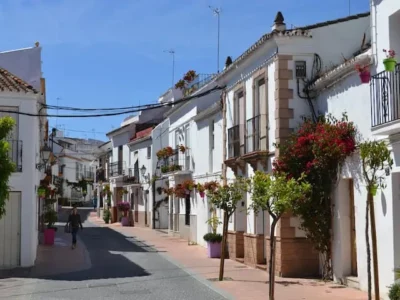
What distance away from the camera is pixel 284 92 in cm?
1600

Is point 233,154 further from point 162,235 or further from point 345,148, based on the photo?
point 162,235

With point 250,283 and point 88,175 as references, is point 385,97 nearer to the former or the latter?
point 250,283

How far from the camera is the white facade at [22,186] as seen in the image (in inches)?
736

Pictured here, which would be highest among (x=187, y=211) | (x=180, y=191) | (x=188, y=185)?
(x=188, y=185)

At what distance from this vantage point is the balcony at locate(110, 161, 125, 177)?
47000 mm

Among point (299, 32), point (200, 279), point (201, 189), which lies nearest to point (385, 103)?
point (299, 32)

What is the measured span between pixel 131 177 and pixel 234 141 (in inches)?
995

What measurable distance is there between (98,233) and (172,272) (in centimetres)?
1834

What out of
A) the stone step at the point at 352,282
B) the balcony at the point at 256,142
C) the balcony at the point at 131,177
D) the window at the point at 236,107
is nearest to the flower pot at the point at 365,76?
the stone step at the point at 352,282

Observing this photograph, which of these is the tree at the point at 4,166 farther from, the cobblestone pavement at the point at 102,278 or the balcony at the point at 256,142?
the balcony at the point at 256,142

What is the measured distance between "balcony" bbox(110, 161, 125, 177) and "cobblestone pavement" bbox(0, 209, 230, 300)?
21.9 meters

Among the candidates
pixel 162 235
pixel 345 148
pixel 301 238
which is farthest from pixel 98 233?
pixel 345 148

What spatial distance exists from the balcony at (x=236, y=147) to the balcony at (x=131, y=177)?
23153 mm

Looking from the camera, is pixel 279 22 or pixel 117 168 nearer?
Result: pixel 279 22
